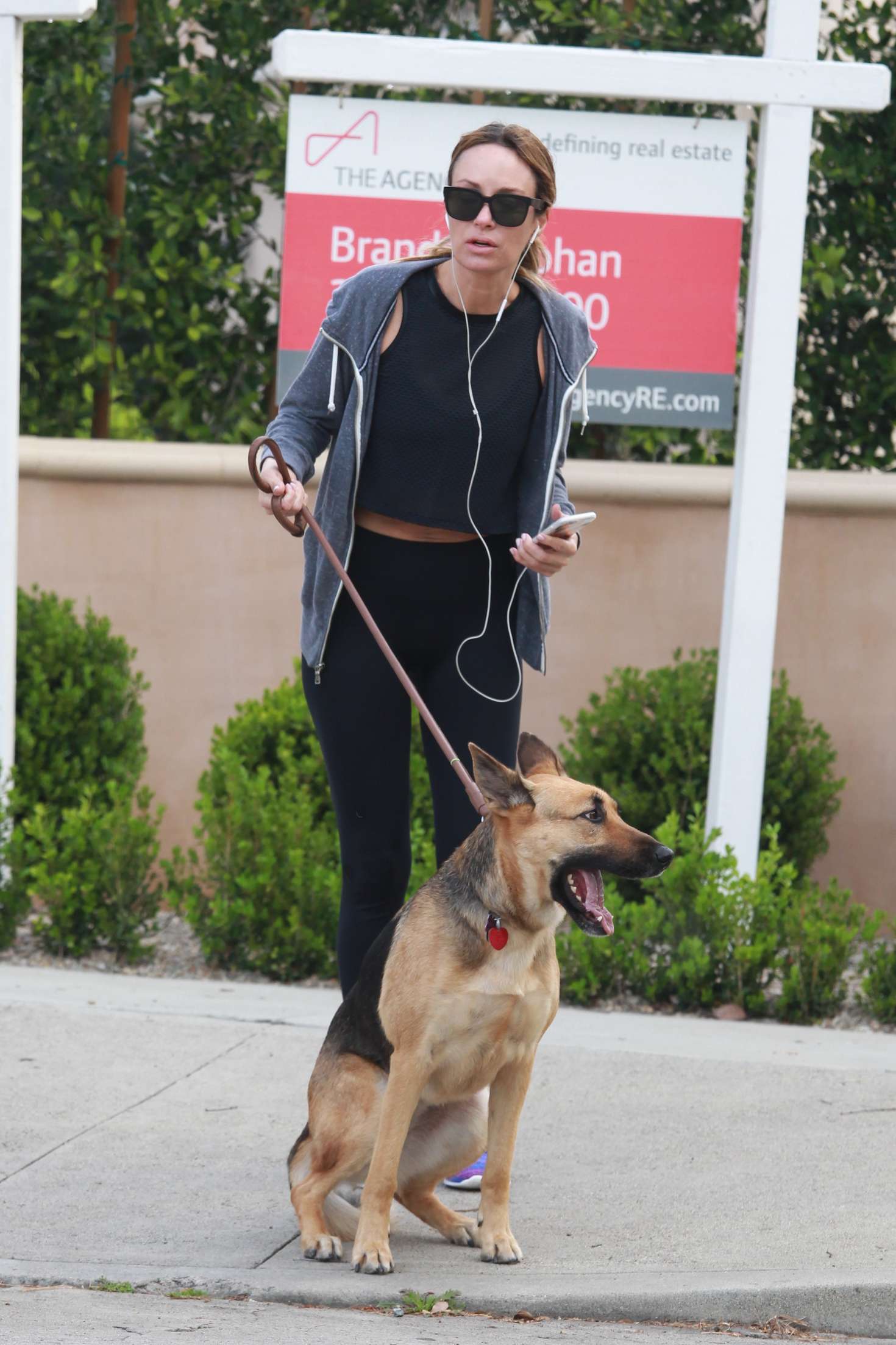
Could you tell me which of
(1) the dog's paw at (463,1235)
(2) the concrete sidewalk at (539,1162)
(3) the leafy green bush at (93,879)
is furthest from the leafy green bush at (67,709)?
(1) the dog's paw at (463,1235)

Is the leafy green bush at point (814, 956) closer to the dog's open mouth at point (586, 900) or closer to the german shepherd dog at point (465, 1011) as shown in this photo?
the german shepherd dog at point (465, 1011)

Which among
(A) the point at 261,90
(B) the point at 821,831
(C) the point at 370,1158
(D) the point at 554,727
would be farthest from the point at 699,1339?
(A) the point at 261,90

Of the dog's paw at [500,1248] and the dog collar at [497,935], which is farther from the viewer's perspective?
the dog's paw at [500,1248]

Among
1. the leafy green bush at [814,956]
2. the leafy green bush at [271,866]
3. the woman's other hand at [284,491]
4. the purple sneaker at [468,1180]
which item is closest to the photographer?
the woman's other hand at [284,491]

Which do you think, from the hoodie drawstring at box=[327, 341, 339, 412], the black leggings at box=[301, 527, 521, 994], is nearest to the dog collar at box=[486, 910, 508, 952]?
the black leggings at box=[301, 527, 521, 994]

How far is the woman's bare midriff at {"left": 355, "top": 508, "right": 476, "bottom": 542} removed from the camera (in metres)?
3.75

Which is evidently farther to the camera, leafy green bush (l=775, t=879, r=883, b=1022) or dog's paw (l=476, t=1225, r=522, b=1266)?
leafy green bush (l=775, t=879, r=883, b=1022)

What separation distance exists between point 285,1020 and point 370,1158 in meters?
1.90

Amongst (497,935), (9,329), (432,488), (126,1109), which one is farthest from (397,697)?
(9,329)

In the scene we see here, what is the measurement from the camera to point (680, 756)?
635 cm

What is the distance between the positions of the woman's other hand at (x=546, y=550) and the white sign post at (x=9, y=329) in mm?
3199

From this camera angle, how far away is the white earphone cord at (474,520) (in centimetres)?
368

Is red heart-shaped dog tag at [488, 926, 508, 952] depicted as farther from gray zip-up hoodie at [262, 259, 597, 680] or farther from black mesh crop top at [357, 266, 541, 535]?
black mesh crop top at [357, 266, 541, 535]

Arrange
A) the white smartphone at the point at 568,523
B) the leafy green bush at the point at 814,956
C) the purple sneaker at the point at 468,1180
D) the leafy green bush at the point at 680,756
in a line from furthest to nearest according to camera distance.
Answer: the leafy green bush at the point at 680,756
the leafy green bush at the point at 814,956
the purple sneaker at the point at 468,1180
the white smartphone at the point at 568,523
